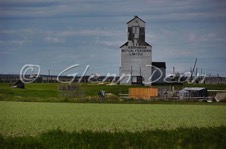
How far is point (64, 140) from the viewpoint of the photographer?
14031mm

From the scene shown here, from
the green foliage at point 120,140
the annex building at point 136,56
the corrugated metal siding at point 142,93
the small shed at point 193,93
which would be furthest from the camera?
the annex building at point 136,56

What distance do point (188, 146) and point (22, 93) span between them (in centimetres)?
4376

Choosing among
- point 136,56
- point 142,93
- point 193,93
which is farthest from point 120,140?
point 136,56

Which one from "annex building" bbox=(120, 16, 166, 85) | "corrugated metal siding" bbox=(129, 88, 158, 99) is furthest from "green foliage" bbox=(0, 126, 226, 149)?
"annex building" bbox=(120, 16, 166, 85)

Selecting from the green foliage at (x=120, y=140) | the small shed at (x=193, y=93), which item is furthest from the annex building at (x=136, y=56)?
the green foliage at (x=120, y=140)

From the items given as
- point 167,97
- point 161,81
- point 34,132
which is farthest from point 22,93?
point 34,132

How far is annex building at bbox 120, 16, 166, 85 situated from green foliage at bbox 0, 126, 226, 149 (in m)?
55.3

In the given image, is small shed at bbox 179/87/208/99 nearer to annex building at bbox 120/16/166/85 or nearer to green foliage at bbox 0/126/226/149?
annex building at bbox 120/16/166/85

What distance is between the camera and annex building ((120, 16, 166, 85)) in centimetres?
7100

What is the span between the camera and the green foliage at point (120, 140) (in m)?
13.5

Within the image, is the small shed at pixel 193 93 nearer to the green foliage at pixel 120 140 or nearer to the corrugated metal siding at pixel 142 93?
the corrugated metal siding at pixel 142 93

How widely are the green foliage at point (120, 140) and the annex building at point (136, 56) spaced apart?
55324 millimetres

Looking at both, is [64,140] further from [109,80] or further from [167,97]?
[109,80]

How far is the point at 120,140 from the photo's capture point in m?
14.2
